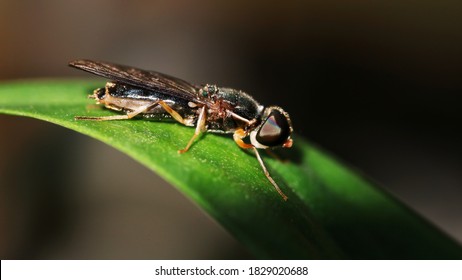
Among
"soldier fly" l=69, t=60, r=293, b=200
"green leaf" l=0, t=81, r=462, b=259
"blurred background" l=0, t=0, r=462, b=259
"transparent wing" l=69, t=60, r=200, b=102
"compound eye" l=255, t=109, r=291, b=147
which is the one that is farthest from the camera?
"blurred background" l=0, t=0, r=462, b=259

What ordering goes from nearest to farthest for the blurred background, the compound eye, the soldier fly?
the soldier fly
the compound eye
the blurred background

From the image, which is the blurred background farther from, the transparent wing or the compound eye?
the transparent wing

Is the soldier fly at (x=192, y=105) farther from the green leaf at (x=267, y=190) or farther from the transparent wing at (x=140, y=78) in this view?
the green leaf at (x=267, y=190)

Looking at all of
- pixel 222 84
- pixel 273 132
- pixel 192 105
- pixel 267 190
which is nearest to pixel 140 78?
pixel 192 105

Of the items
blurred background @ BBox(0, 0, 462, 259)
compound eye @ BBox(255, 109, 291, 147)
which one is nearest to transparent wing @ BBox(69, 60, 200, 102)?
compound eye @ BBox(255, 109, 291, 147)

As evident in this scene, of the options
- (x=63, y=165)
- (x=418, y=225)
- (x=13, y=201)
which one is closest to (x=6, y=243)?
(x=13, y=201)

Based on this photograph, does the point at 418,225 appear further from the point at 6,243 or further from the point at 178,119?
the point at 6,243

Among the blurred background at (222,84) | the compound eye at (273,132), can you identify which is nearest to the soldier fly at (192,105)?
the compound eye at (273,132)
